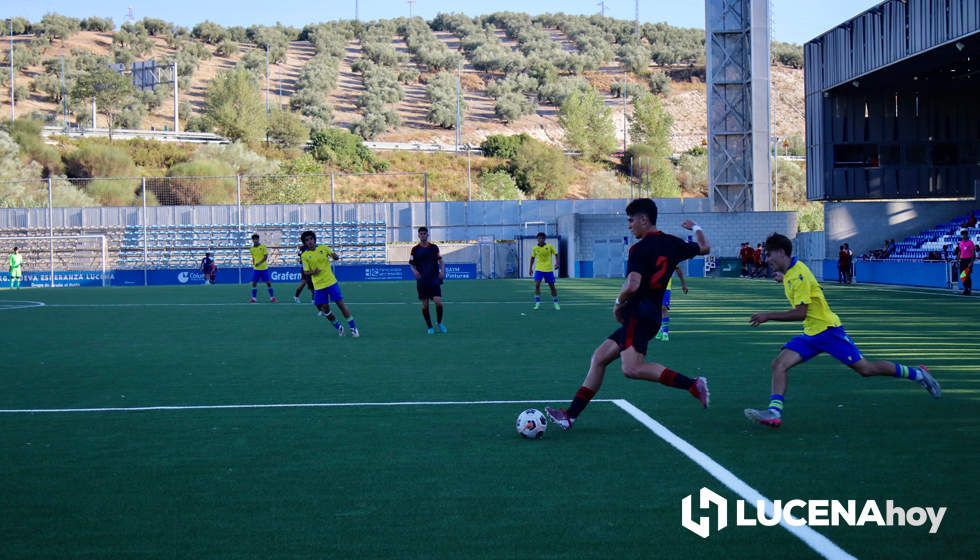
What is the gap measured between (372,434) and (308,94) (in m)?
128

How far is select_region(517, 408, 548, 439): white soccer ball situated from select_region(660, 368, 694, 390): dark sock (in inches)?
39.7

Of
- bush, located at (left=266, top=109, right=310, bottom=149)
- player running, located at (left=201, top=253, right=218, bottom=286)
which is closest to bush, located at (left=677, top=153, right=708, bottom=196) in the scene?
bush, located at (left=266, top=109, right=310, bottom=149)

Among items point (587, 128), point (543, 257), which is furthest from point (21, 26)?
point (543, 257)

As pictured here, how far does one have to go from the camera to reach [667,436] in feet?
27.4

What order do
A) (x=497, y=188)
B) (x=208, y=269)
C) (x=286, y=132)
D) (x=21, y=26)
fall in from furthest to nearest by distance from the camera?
(x=21, y=26) → (x=286, y=132) → (x=497, y=188) → (x=208, y=269)

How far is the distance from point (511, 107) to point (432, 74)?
27.0 metres

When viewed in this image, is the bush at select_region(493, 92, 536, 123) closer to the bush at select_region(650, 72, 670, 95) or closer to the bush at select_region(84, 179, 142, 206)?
the bush at select_region(650, 72, 670, 95)

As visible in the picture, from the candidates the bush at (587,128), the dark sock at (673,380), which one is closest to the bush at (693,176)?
the bush at (587,128)

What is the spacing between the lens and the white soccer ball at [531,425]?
823 cm

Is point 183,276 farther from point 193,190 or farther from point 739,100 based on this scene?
point 739,100

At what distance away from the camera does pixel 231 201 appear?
68.7m

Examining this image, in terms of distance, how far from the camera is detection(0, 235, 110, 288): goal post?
53906 millimetres

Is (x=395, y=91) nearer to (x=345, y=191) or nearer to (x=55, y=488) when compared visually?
(x=345, y=191)

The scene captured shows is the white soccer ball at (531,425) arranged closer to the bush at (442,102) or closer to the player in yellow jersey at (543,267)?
the player in yellow jersey at (543,267)
